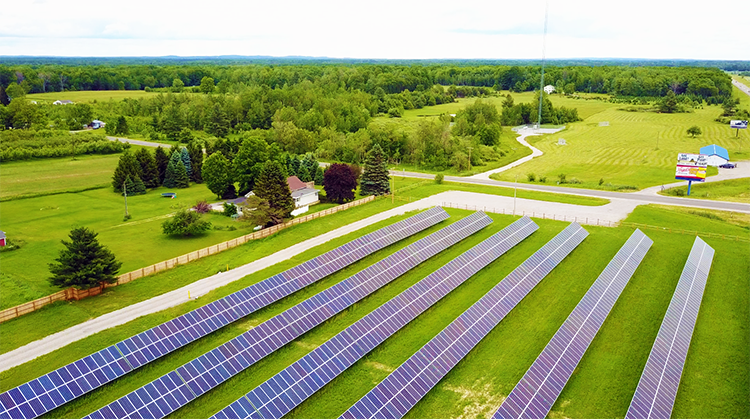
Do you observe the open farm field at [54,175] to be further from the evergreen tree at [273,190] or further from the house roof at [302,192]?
the evergreen tree at [273,190]

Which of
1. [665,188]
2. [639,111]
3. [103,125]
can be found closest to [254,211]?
[665,188]

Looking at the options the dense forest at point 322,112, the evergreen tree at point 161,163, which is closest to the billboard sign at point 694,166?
the dense forest at point 322,112

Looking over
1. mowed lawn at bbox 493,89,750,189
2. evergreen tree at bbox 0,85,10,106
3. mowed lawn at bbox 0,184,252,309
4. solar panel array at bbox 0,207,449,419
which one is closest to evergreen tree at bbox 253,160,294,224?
mowed lawn at bbox 0,184,252,309

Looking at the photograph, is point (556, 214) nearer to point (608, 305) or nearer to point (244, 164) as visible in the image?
point (608, 305)

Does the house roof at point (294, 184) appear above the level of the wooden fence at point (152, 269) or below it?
above

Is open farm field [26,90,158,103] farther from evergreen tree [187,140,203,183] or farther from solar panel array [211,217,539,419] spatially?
solar panel array [211,217,539,419]

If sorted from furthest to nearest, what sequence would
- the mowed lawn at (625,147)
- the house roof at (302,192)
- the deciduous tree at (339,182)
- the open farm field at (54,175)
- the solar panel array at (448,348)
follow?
the mowed lawn at (625,147) → the open farm field at (54,175) → the deciduous tree at (339,182) → the house roof at (302,192) → the solar panel array at (448,348)
